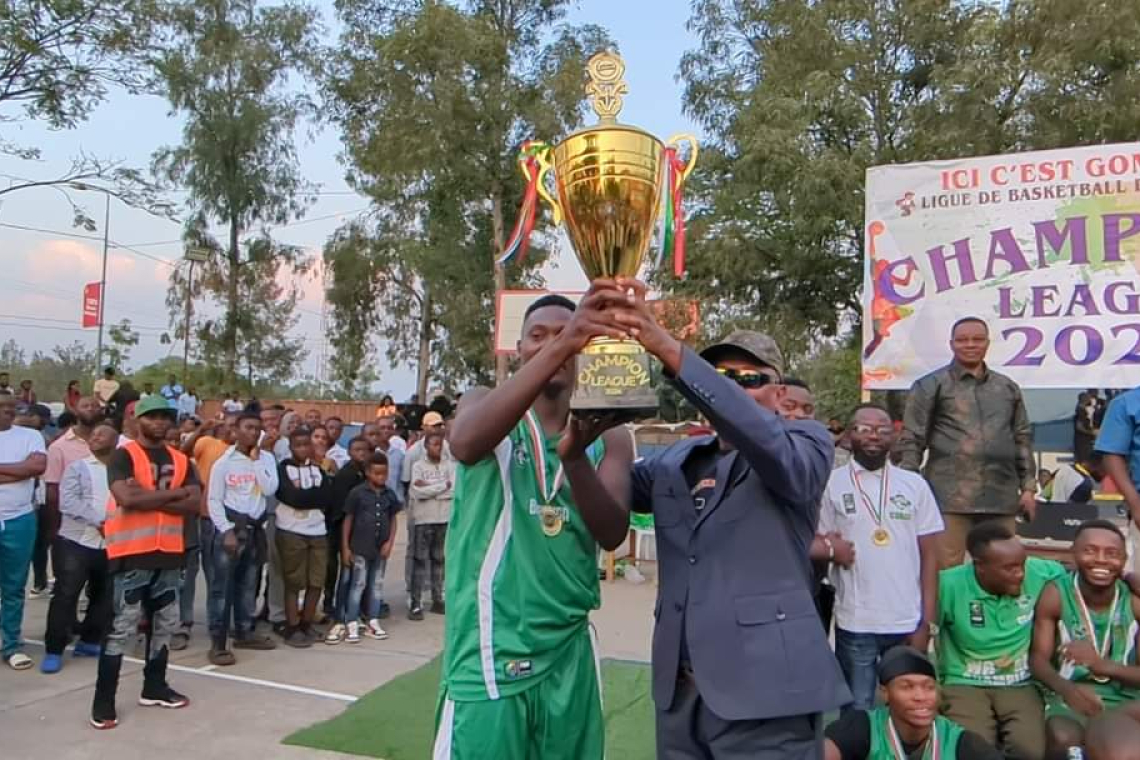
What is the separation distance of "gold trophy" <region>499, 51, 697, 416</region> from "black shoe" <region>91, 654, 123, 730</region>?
3912 millimetres

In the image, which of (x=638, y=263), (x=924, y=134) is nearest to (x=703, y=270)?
(x=924, y=134)

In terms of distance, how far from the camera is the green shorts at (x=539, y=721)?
2.23m

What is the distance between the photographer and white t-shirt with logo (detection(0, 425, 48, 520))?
6.12 meters

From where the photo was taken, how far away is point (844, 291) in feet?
53.3

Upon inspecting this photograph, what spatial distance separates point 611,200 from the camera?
8.56 feet

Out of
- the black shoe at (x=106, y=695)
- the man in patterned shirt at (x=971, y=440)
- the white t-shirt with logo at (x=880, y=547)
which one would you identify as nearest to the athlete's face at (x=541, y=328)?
the white t-shirt with logo at (x=880, y=547)

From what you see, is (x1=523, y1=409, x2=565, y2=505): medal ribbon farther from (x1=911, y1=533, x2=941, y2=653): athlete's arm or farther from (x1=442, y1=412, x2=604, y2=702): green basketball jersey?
(x1=911, y1=533, x2=941, y2=653): athlete's arm

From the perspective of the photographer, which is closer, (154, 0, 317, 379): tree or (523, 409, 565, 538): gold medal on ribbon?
(523, 409, 565, 538): gold medal on ribbon

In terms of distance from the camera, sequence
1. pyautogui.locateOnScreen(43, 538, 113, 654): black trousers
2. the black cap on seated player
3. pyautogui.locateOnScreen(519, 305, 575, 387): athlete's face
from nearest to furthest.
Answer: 1. pyautogui.locateOnScreen(519, 305, 575, 387): athlete's face
2. the black cap on seated player
3. pyautogui.locateOnScreen(43, 538, 113, 654): black trousers

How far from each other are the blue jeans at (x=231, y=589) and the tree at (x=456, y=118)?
33.2 feet

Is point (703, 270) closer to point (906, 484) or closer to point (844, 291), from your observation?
point (844, 291)

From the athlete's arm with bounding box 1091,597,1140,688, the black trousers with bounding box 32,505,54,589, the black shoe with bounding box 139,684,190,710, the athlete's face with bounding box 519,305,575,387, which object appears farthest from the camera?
the black trousers with bounding box 32,505,54,589

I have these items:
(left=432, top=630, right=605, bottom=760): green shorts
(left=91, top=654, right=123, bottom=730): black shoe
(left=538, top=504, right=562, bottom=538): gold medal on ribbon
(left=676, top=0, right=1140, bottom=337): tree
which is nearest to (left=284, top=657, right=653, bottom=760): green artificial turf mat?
(left=91, top=654, right=123, bottom=730): black shoe

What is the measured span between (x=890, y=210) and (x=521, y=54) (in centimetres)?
1541
